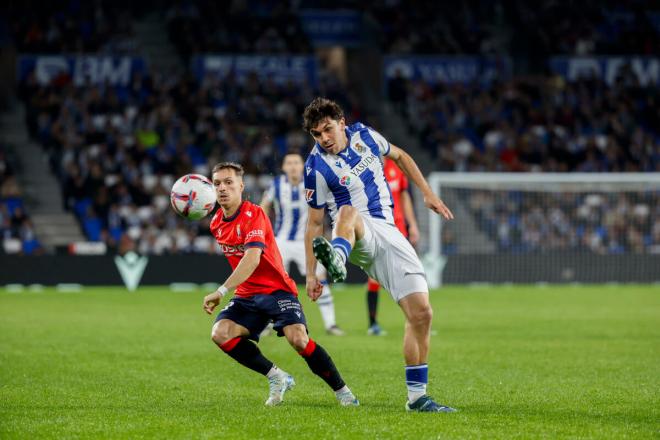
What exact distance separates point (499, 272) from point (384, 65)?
36.3 ft

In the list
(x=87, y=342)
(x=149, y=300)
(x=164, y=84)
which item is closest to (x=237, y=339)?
(x=87, y=342)

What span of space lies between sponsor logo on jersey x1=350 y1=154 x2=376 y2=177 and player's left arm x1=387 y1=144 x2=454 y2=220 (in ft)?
0.72

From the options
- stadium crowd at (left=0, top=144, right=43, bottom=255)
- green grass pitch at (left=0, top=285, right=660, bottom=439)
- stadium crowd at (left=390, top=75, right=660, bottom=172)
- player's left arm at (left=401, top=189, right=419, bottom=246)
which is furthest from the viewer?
stadium crowd at (left=390, top=75, right=660, bottom=172)

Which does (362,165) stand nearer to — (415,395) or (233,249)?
(233,249)

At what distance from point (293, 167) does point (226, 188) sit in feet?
21.6

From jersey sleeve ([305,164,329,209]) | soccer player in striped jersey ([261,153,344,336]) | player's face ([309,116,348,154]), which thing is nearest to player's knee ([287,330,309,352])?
jersey sleeve ([305,164,329,209])

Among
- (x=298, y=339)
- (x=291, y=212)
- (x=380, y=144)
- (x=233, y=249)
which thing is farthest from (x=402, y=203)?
(x=298, y=339)

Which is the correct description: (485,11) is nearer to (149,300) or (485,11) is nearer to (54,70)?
(54,70)

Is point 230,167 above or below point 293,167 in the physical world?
above

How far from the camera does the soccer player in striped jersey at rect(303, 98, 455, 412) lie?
788cm

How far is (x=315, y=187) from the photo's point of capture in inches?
318

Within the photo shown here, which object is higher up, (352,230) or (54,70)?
(54,70)

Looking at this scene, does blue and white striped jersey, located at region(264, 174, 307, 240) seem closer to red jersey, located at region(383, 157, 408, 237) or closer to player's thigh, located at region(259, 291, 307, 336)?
red jersey, located at region(383, 157, 408, 237)

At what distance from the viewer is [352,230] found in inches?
302
